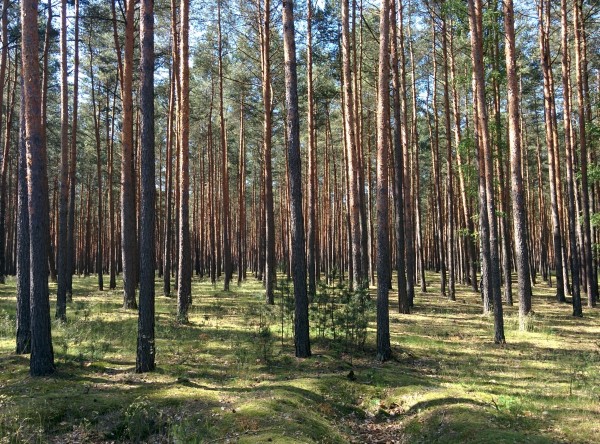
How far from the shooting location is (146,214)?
888 cm

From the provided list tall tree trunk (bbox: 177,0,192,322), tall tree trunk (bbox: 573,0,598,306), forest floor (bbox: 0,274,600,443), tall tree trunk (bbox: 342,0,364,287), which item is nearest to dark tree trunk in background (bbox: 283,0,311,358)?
forest floor (bbox: 0,274,600,443)

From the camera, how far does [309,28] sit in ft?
63.4

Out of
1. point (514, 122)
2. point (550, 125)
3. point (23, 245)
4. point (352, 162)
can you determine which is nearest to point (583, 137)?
point (550, 125)

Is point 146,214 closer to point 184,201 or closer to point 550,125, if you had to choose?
point 184,201

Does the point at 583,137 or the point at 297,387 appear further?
the point at 583,137

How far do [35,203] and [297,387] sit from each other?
5787mm

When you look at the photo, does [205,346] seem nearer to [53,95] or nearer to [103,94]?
[103,94]

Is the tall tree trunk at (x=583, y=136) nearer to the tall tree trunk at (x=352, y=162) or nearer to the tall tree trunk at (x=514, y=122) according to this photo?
the tall tree trunk at (x=514, y=122)

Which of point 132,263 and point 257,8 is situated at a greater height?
point 257,8

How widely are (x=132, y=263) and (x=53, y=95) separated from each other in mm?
18553

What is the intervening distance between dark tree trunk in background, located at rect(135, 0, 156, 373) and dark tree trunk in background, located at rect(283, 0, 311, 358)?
2912 mm

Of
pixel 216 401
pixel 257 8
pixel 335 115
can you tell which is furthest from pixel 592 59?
pixel 216 401

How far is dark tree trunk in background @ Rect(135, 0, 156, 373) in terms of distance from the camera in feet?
28.8

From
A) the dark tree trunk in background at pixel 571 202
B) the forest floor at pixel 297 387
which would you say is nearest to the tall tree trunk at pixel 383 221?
the forest floor at pixel 297 387
